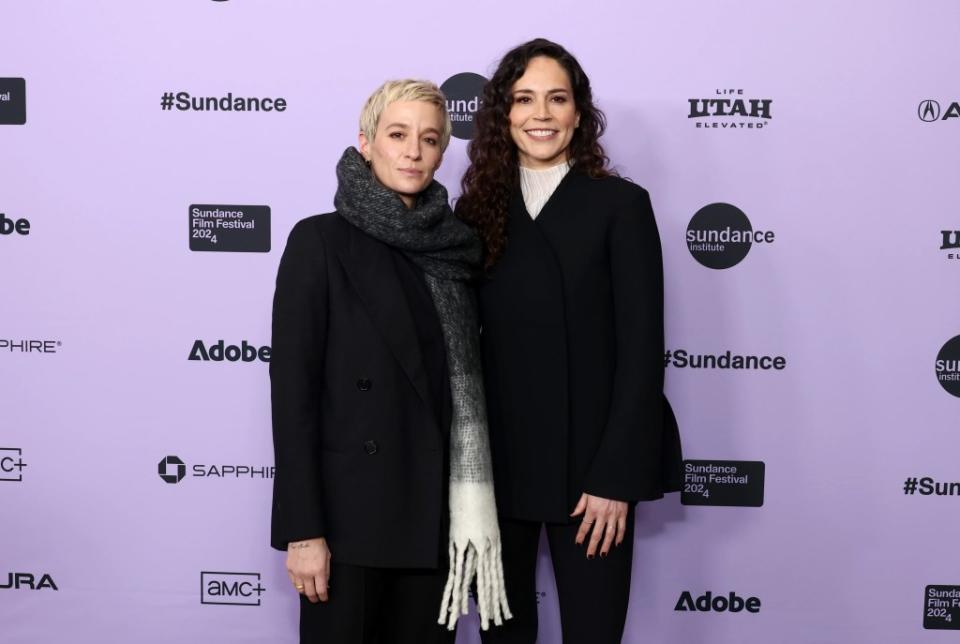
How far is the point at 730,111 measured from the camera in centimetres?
243

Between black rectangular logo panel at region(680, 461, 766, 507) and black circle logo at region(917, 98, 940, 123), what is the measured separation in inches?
43.2

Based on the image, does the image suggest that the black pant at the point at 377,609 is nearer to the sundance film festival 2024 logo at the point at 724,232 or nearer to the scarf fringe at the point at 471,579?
the scarf fringe at the point at 471,579

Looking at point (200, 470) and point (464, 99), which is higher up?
point (464, 99)

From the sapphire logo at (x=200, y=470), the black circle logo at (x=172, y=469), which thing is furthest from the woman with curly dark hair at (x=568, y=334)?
the black circle logo at (x=172, y=469)

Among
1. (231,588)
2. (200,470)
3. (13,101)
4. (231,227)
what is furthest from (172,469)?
(13,101)

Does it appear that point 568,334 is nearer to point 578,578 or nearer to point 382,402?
point 382,402

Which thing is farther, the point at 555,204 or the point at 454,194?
the point at 454,194

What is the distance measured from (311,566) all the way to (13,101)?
1823 millimetres

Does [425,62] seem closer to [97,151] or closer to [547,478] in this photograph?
[97,151]

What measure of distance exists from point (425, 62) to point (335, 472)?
1.34 metres

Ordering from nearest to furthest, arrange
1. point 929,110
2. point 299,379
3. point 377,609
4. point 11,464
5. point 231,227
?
point 299,379 → point 377,609 → point 929,110 → point 231,227 → point 11,464

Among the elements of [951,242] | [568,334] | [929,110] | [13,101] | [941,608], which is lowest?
[941,608]

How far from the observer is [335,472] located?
1608mm

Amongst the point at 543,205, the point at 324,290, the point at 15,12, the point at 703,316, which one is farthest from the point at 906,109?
the point at 15,12
